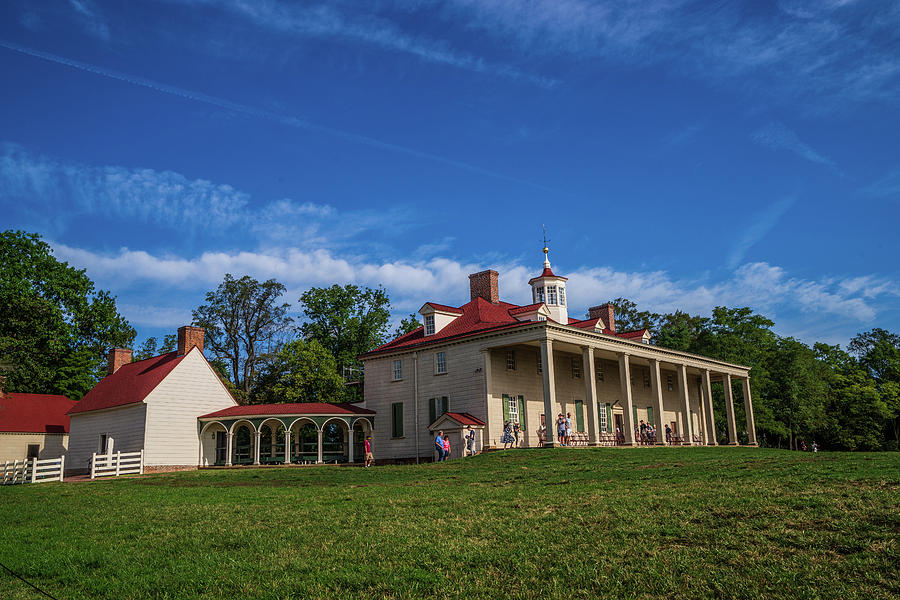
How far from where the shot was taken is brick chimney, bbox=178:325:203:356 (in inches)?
1681

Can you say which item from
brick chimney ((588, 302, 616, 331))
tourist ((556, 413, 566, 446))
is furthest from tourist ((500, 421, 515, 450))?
brick chimney ((588, 302, 616, 331))

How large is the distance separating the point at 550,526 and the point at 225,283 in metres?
56.9

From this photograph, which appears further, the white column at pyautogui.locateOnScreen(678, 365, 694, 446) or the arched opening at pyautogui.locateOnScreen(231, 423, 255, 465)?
the white column at pyautogui.locateOnScreen(678, 365, 694, 446)

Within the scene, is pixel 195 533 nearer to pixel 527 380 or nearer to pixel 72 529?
pixel 72 529

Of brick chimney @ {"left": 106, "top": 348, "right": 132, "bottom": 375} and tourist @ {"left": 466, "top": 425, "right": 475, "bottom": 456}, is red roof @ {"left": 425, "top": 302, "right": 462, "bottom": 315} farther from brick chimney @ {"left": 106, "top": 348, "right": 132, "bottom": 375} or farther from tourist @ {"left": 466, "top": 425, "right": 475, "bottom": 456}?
brick chimney @ {"left": 106, "top": 348, "right": 132, "bottom": 375}

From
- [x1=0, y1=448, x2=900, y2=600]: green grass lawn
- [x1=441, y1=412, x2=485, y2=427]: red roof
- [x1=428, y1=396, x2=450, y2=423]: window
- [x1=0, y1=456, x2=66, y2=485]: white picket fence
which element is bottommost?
[x1=0, y1=448, x2=900, y2=600]: green grass lawn

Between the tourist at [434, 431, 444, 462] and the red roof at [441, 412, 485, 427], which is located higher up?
the red roof at [441, 412, 485, 427]

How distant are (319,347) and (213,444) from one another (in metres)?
12.7

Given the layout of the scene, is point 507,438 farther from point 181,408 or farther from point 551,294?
point 181,408

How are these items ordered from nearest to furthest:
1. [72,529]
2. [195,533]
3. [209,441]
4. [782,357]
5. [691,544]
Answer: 1. [691,544]
2. [195,533]
3. [72,529]
4. [209,441]
5. [782,357]

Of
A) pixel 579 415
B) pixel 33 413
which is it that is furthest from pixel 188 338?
pixel 579 415

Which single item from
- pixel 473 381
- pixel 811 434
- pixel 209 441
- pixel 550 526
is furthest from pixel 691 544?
pixel 811 434

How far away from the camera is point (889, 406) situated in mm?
63688

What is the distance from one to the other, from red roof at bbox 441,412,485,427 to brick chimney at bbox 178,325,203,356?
16.8 m
